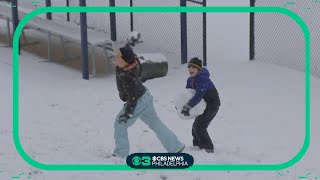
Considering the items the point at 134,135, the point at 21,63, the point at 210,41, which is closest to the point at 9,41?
the point at 21,63

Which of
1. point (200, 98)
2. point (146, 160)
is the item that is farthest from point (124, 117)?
point (146, 160)

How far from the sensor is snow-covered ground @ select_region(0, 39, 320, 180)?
21.8ft

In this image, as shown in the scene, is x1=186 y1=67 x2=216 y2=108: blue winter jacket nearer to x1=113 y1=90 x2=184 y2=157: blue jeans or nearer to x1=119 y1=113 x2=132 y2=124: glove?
x1=113 y1=90 x2=184 y2=157: blue jeans

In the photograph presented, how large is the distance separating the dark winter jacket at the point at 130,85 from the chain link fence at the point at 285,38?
17.5 ft

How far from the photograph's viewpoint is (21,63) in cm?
1150

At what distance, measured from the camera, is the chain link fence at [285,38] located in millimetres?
12023

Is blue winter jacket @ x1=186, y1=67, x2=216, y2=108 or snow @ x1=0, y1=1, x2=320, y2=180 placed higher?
blue winter jacket @ x1=186, y1=67, x2=216, y2=108

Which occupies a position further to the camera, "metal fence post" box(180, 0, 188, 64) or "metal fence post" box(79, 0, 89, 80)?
"metal fence post" box(180, 0, 188, 64)

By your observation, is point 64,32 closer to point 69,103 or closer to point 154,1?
point 69,103

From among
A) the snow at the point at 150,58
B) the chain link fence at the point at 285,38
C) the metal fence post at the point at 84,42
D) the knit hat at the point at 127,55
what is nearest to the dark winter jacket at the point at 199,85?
the knit hat at the point at 127,55

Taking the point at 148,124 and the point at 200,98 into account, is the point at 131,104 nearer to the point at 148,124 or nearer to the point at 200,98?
the point at 148,124

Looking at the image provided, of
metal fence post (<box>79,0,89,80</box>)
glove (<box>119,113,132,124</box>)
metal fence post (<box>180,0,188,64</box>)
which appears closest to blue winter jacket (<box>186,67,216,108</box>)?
glove (<box>119,113,132,124</box>)

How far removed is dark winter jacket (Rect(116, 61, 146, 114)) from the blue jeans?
0.24 feet

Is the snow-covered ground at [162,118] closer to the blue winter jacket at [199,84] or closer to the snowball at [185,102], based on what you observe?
the snowball at [185,102]
